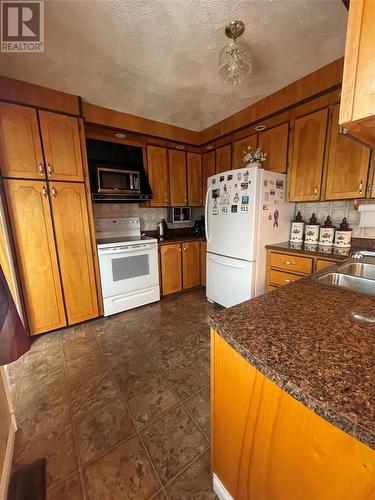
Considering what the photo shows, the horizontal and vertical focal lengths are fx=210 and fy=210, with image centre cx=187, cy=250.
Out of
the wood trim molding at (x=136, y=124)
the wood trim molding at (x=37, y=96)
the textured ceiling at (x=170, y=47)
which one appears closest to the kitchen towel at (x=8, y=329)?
the textured ceiling at (x=170, y=47)

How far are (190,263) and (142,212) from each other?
1.05 meters

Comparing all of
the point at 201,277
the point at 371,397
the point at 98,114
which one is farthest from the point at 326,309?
the point at 98,114

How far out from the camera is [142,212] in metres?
3.16

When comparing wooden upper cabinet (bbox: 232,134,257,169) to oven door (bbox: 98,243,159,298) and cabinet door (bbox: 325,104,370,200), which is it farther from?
oven door (bbox: 98,243,159,298)

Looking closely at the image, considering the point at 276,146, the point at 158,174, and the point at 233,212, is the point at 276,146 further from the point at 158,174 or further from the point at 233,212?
the point at 158,174

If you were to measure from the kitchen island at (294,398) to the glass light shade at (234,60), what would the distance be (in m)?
1.55

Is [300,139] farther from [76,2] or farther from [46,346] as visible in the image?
[46,346]

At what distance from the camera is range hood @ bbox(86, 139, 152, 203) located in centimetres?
235

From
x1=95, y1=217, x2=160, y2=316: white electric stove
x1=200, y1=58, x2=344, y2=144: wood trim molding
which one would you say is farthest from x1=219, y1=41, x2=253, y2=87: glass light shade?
x1=95, y1=217, x2=160, y2=316: white electric stove

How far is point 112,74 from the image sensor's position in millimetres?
1739

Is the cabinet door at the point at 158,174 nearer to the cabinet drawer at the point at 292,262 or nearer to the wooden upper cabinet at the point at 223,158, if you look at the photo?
the wooden upper cabinet at the point at 223,158

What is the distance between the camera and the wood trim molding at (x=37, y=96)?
176 cm

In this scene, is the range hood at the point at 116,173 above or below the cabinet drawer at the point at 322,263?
above

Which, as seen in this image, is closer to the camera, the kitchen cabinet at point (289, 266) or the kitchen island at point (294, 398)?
the kitchen island at point (294, 398)
